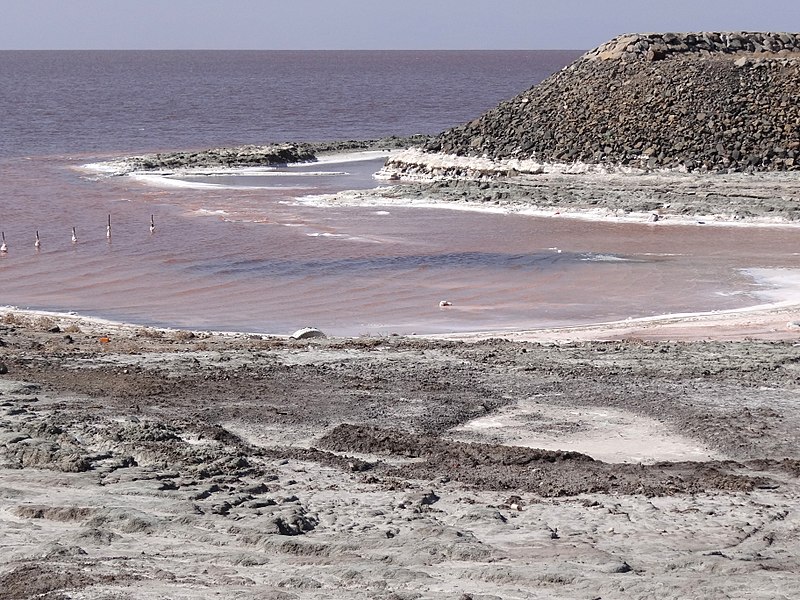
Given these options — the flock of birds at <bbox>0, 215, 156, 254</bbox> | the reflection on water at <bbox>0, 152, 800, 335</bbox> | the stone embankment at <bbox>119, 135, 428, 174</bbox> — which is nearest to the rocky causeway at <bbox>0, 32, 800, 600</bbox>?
the reflection on water at <bbox>0, 152, 800, 335</bbox>

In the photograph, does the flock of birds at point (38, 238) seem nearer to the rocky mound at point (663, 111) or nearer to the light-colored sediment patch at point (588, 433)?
the rocky mound at point (663, 111)

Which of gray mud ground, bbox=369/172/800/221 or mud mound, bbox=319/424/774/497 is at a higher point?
gray mud ground, bbox=369/172/800/221

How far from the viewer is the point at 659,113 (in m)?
38.3

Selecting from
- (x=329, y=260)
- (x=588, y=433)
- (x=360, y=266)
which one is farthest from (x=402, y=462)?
(x=329, y=260)

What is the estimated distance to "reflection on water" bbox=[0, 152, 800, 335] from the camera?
20.6 m

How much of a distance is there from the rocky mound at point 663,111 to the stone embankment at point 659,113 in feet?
0.12

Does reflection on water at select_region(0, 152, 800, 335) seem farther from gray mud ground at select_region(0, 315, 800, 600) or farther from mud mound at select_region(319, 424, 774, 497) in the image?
mud mound at select_region(319, 424, 774, 497)

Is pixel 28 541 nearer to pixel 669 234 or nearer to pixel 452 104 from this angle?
pixel 669 234

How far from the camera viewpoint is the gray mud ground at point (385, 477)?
7.39 meters

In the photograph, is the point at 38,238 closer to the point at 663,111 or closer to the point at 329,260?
the point at 329,260

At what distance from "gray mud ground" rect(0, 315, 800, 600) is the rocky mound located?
2231cm

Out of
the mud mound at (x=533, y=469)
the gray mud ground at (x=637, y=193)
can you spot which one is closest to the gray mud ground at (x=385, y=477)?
the mud mound at (x=533, y=469)

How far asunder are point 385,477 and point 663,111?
101 ft

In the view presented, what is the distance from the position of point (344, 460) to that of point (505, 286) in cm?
1338
